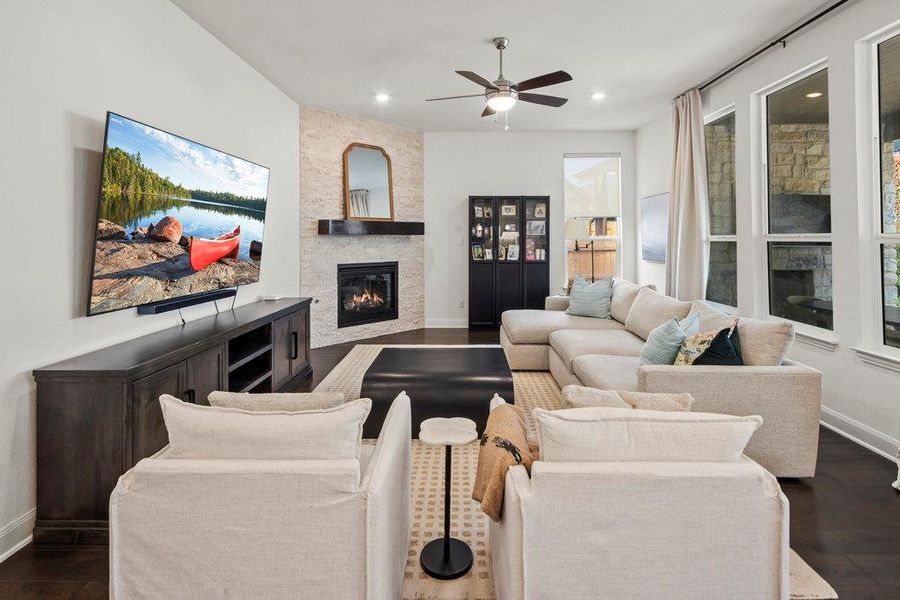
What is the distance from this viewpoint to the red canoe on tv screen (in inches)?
136

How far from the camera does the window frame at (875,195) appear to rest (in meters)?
3.21

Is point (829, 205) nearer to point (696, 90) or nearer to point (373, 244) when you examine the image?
point (696, 90)

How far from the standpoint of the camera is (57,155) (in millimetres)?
2432

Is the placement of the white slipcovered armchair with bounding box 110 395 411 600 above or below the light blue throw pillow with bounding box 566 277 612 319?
below

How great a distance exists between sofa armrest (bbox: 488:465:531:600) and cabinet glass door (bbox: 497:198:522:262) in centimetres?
585

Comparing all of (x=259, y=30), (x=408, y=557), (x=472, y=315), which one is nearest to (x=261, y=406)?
(x=408, y=557)

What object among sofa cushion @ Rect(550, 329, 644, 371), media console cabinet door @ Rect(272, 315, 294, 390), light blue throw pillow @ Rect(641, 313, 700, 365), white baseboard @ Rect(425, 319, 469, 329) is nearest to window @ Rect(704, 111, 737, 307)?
sofa cushion @ Rect(550, 329, 644, 371)

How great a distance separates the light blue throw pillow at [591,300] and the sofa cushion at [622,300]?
0.23 feet

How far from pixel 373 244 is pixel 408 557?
5.10 metres

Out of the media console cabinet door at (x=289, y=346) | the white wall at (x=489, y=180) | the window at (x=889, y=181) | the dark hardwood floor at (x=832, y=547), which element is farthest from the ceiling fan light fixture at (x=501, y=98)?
the white wall at (x=489, y=180)

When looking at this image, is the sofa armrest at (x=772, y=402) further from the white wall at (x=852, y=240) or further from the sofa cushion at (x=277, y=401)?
the sofa cushion at (x=277, y=401)

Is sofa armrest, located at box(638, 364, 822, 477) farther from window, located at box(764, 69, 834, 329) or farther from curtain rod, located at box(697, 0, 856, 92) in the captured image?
curtain rod, located at box(697, 0, 856, 92)

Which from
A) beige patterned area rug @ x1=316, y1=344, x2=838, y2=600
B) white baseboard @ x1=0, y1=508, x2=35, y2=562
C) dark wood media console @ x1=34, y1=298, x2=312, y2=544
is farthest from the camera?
dark wood media console @ x1=34, y1=298, x2=312, y2=544

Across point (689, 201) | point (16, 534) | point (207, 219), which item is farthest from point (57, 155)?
point (689, 201)
